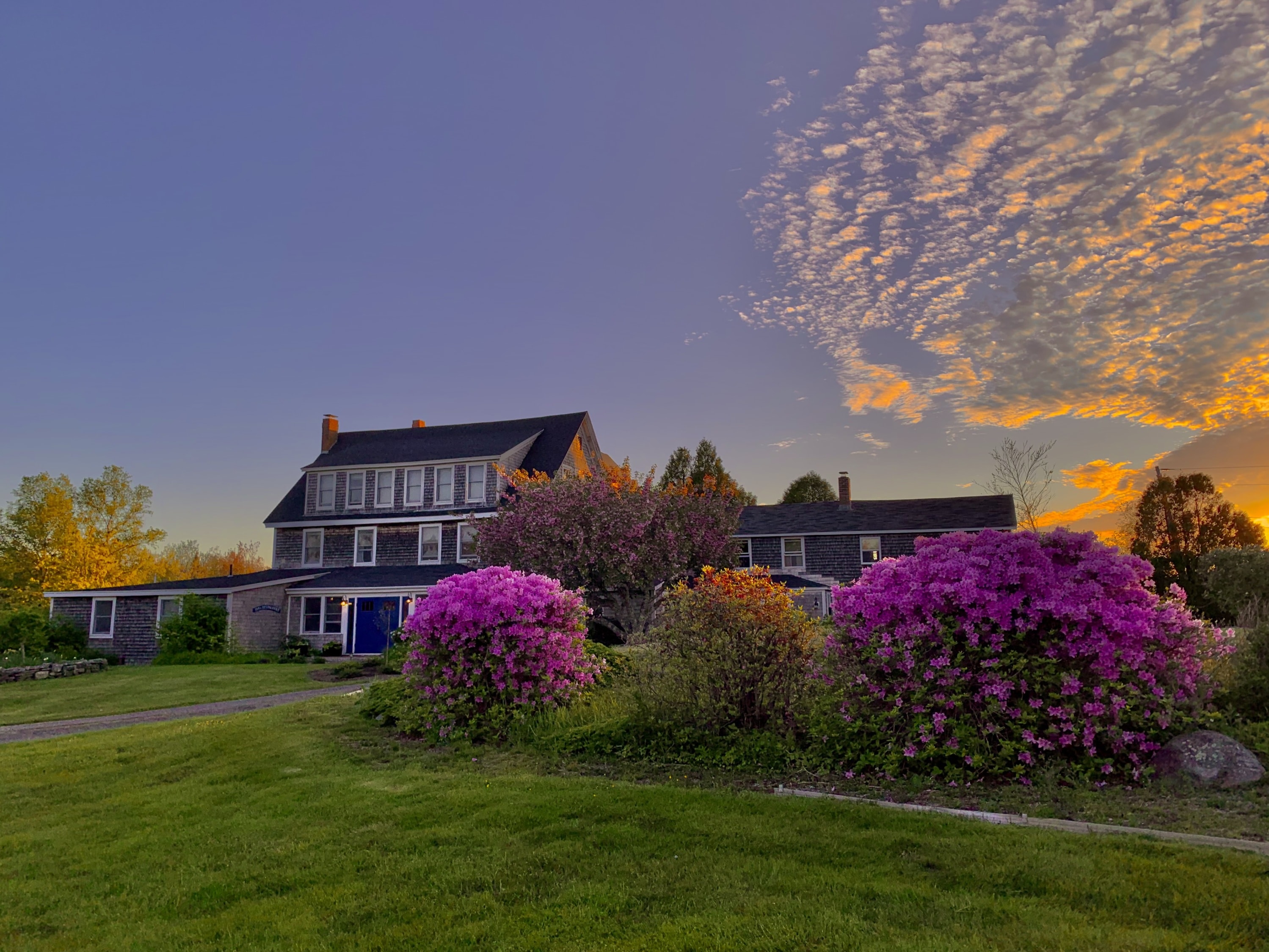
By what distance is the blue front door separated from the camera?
29812mm

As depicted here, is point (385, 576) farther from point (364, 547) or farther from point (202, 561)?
point (202, 561)

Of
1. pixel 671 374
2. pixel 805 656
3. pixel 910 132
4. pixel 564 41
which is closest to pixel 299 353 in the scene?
pixel 671 374

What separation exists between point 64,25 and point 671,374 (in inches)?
701

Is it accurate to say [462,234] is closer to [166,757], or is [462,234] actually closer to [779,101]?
[779,101]

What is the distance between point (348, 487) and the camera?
3456 centimetres

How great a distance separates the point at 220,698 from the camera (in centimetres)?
1714

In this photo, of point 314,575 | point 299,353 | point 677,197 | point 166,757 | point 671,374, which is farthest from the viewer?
point 314,575

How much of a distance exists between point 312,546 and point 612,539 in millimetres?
18040

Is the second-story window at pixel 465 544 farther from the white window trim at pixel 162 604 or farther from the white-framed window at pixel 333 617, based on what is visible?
the white window trim at pixel 162 604

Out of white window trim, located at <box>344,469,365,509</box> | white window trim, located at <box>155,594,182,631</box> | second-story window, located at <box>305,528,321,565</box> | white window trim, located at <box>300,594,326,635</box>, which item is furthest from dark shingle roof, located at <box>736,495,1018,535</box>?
white window trim, located at <box>155,594,182,631</box>

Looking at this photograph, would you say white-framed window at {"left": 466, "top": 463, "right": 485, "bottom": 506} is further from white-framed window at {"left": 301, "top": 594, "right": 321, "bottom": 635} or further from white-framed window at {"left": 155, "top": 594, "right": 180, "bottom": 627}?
white-framed window at {"left": 155, "top": 594, "right": 180, "bottom": 627}

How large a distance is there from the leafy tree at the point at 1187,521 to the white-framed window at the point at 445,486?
31741mm

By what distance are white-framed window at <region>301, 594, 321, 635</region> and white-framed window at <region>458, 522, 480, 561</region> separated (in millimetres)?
5851

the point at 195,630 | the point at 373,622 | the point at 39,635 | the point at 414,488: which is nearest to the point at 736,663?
the point at 373,622
